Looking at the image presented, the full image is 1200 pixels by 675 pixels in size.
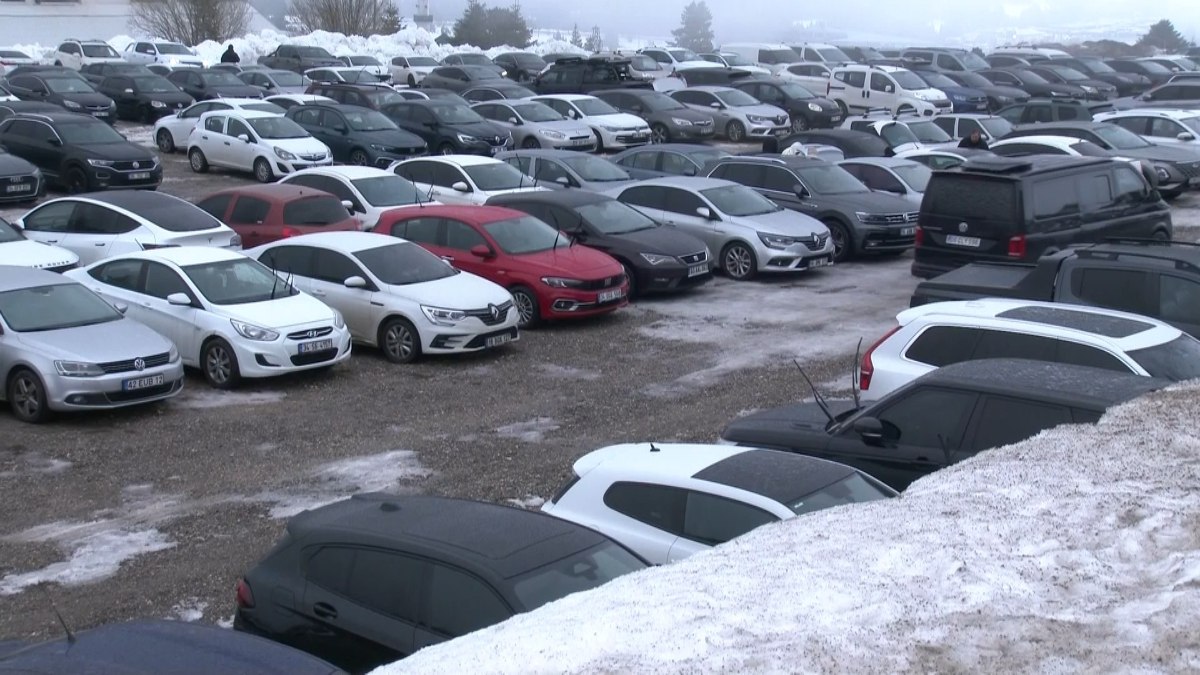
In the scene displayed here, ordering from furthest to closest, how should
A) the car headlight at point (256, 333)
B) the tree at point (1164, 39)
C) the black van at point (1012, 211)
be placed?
1. the tree at point (1164, 39)
2. the black van at point (1012, 211)
3. the car headlight at point (256, 333)

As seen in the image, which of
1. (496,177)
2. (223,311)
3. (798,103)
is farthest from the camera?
Answer: (798,103)

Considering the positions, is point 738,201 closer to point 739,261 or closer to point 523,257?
point 739,261

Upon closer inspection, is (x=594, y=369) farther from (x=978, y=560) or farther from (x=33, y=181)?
(x=33, y=181)

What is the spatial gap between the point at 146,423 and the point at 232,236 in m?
5.62

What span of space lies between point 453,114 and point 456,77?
1478 cm

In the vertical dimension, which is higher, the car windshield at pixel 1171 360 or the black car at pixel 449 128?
the car windshield at pixel 1171 360

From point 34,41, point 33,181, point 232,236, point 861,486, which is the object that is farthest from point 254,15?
point 861,486

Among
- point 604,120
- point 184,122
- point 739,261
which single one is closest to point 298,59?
point 184,122

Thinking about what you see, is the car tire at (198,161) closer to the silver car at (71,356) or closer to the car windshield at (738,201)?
the car windshield at (738,201)

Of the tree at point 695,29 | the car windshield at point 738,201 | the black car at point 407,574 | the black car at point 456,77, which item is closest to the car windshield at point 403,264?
the car windshield at point 738,201

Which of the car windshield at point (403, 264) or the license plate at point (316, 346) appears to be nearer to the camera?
the license plate at point (316, 346)

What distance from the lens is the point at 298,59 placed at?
175ft

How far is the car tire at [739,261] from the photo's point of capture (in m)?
20.2

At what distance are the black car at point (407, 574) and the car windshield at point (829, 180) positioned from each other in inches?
633
